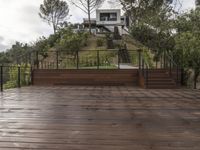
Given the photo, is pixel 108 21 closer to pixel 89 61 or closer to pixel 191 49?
pixel 89 61

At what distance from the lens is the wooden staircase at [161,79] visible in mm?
11859

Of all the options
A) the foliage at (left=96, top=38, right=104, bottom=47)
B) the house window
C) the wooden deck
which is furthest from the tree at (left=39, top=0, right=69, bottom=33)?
the wooden deck

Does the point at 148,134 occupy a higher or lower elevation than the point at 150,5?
lower

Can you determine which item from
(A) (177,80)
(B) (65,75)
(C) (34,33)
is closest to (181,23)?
(A) (177,80)

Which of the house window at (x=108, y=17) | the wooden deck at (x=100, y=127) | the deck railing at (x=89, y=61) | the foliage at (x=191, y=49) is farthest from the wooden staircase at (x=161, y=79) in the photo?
the house window at (x=108, y=17)

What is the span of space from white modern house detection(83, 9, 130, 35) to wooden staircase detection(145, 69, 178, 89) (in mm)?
27489

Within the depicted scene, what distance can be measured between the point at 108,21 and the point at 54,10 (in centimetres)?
671

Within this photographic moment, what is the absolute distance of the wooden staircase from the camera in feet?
38.9

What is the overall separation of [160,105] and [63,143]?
348 centimetres

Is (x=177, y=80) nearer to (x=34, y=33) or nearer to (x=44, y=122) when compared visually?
(x=44, y=122)

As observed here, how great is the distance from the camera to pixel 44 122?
4.70m

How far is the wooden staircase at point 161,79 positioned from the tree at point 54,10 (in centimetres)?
3104

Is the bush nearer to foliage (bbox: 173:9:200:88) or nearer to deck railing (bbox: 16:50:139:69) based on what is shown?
deck railing (bbox: 16:50:139:69)

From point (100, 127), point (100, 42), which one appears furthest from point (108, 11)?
point (100, 127)
